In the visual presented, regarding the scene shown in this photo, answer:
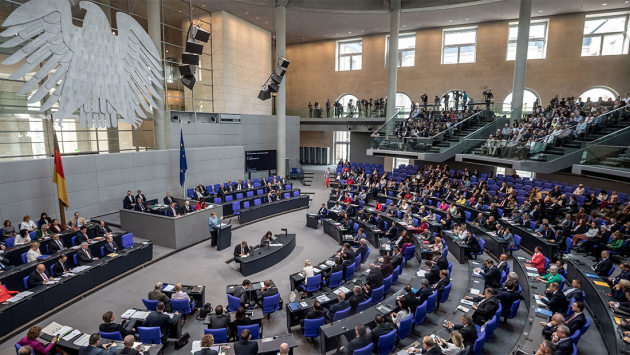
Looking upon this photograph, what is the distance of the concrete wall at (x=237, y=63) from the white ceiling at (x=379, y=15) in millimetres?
736

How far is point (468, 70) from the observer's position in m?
26.8

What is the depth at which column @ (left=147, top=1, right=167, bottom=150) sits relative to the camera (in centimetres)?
1673

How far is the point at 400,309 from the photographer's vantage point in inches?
279

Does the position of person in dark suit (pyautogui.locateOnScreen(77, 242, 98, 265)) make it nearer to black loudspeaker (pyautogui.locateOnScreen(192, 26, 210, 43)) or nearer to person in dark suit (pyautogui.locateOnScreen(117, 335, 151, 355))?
person in dark suit (pyautogui.locateOnScreen(117, 335, 151, 355))

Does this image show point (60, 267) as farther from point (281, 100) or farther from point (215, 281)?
point (281, 100)

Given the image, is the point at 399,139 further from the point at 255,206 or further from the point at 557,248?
the point at 557,248

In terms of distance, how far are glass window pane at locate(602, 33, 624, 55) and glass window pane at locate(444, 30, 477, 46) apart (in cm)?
812

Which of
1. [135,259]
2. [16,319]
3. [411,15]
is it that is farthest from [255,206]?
[411,15]

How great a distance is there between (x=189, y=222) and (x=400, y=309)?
848 centimetres

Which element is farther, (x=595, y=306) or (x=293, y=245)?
(x=293, y=245)

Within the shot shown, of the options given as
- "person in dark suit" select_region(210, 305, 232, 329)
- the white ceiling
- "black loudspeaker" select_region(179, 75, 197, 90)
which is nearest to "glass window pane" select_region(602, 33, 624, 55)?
the white ceiling

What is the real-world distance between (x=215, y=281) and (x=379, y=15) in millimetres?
22181

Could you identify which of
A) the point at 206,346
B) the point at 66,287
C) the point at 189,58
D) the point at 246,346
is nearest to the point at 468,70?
the point at 189,58

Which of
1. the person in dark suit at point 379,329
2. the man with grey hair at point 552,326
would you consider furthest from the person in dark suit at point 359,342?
the man with grey hair at point 552,326
